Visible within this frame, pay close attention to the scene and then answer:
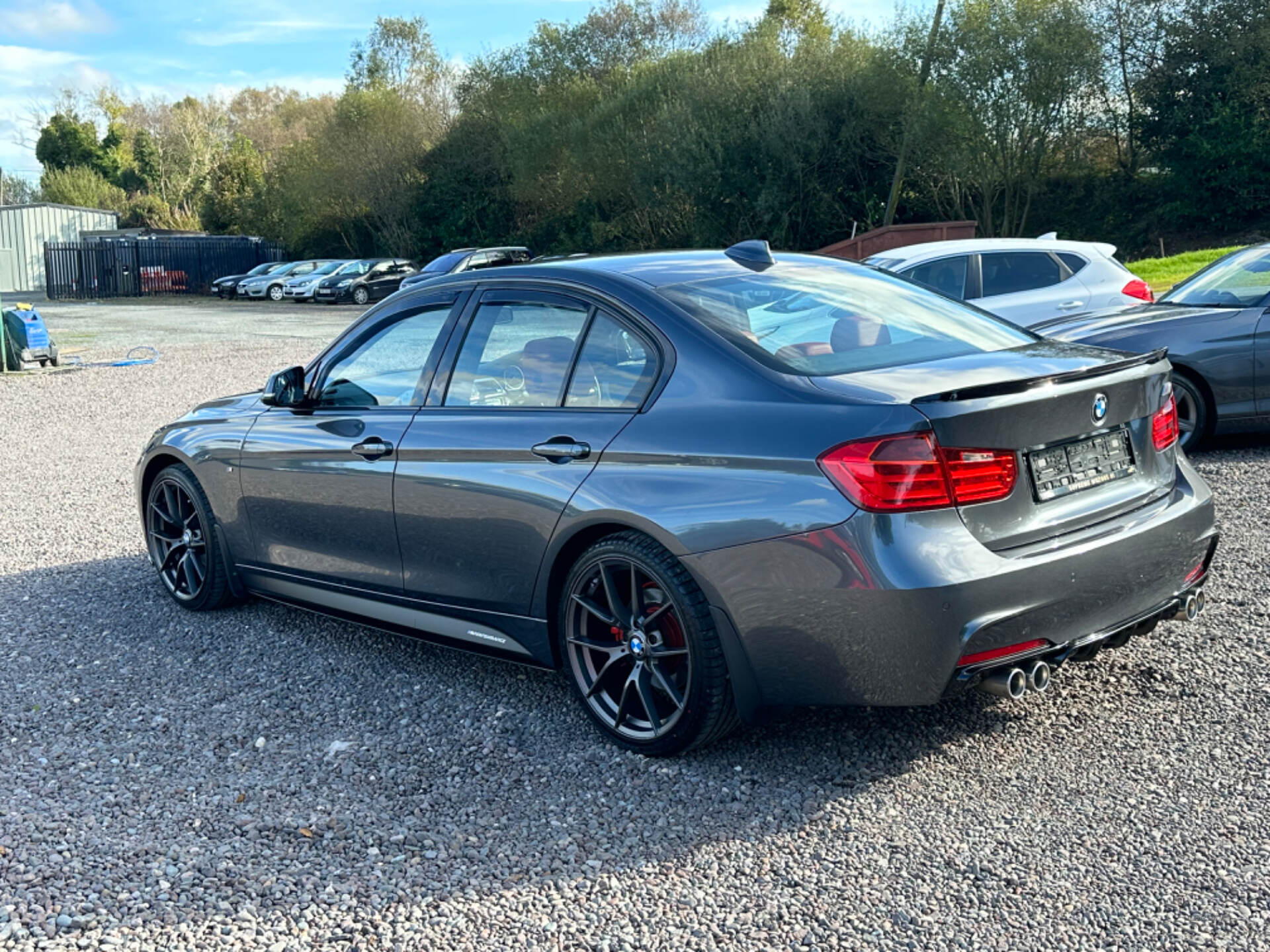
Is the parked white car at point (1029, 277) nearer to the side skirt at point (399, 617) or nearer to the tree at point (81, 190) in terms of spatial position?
the side skirt at point (399, 617)

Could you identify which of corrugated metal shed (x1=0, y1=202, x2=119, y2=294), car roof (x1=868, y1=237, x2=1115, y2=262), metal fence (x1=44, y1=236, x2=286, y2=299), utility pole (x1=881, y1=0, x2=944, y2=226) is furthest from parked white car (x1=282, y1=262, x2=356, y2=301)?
car roof (x1=868, y1=237, x2=1115, y2=262)

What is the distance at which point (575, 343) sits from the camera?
4.14 m

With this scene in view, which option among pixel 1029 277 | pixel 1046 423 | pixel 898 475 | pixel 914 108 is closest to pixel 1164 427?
pixel 1046 423

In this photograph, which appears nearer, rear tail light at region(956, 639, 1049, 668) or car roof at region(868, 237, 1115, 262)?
rear tail light at region(956, 639, 1049, 668)

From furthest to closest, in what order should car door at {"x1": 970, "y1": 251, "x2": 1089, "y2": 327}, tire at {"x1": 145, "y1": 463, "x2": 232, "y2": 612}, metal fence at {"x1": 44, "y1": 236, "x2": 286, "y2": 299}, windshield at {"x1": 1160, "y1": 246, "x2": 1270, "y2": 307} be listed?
metal fence at {"x1": 44, "y1": 236, "x2": 286, "y2": 299}, car door at {"x1": 970, "y1": 251, "x2": 1089, "y2": 327}, windshield at {"x1": 1160, "y1": 246, "x2": 1270, "y2": 307}, tire at {"x1": 145, "y1": 463, "x2": 232, "y2": 612}

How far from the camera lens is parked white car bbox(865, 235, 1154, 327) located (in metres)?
10.7

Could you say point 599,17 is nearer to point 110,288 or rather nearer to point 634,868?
point 110,288

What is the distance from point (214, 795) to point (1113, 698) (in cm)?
296

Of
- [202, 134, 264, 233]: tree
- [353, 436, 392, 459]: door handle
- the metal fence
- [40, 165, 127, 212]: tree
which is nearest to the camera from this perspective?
[353, 436, 392, 459]: door handle

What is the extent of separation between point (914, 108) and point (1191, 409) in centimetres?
2695

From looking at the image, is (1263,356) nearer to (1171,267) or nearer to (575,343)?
(575,343)

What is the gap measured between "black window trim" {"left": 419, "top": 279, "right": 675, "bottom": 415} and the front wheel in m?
5.43

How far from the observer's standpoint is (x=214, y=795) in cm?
376

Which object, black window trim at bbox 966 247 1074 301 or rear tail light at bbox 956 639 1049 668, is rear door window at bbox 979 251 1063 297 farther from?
rear tail light at bbox 956 639 1049 668
